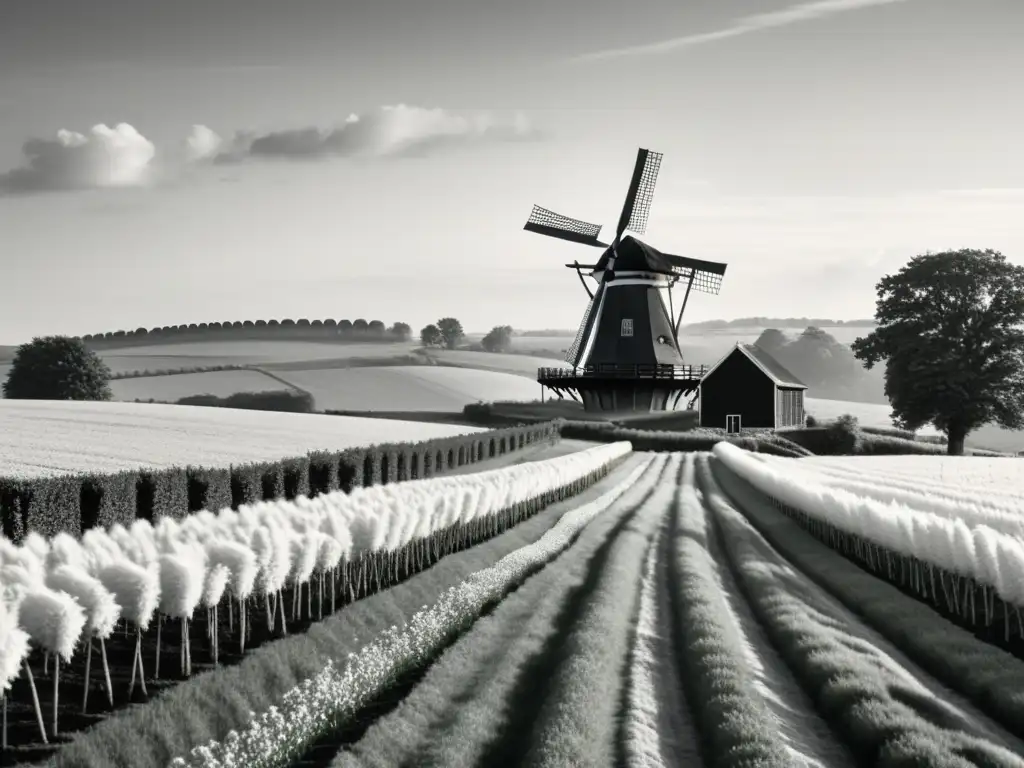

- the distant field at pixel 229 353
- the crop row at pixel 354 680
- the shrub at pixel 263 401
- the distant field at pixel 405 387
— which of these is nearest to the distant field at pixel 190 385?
the shrub at pixel 263 401

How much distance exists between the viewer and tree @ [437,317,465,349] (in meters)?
195

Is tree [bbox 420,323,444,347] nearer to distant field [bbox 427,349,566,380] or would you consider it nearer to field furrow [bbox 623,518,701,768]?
distant field [bbox 427,349,566,380]

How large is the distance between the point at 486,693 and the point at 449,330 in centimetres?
18092

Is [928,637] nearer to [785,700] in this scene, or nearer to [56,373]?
[785,700]

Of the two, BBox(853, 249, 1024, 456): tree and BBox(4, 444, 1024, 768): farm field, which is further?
BBox(853, 249, 1024, 456): tree

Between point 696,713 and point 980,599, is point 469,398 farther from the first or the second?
point 696,713

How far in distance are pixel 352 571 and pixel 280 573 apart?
586 cm

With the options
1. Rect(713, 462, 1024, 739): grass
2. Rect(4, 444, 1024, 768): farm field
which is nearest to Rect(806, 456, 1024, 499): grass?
Rect(713, 462, 1024, 739): grass

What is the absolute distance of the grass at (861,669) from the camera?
13.4 meters

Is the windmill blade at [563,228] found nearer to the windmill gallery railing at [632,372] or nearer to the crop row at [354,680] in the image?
the windmill gallery railing at [632,372]

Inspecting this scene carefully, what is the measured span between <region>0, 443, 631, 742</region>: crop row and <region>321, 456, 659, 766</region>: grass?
376cm

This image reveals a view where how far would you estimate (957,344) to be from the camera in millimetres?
70000

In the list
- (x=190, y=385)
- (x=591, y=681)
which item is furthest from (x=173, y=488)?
(x=190, y=385)

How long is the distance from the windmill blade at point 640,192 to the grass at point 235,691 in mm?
67829
